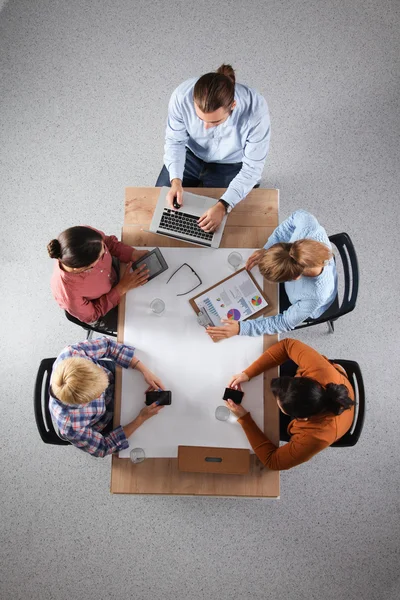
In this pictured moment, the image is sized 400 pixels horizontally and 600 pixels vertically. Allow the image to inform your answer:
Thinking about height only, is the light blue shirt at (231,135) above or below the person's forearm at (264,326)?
above

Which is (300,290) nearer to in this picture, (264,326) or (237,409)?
(264,326)

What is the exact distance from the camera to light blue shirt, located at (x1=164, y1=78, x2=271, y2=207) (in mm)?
1938

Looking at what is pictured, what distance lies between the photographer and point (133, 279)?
1918 mm

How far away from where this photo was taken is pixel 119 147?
292 cm

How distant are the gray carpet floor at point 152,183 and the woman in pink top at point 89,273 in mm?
797

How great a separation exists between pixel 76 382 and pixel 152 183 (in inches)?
64.9

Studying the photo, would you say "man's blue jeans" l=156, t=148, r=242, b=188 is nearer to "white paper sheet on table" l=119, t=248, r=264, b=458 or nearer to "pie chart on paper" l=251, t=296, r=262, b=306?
"white paper sheet on table" l=119, t=248, r=264, b=458

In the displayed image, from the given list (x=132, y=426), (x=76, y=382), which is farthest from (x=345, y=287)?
(x=76, y=382)

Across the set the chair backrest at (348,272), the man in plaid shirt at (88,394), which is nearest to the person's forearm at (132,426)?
the man in plaid shirt at (88,394)

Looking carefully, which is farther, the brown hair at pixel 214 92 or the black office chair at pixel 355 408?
the black office chair at pixel 355 408

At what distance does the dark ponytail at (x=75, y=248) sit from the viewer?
1.71m

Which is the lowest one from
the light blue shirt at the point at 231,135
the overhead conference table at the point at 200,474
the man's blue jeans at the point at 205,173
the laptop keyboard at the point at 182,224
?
the overhead conference table at the point at 200,474

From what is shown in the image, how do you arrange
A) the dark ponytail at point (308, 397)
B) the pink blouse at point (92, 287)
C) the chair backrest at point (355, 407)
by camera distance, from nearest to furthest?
the dark ponytail at point (308, 397) → the pink blouse at point (92, 287) → the chair backrest at point (355, 407)

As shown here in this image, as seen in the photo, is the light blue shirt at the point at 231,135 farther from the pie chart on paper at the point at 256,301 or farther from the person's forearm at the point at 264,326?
the person's forearm at the point at 264,326
